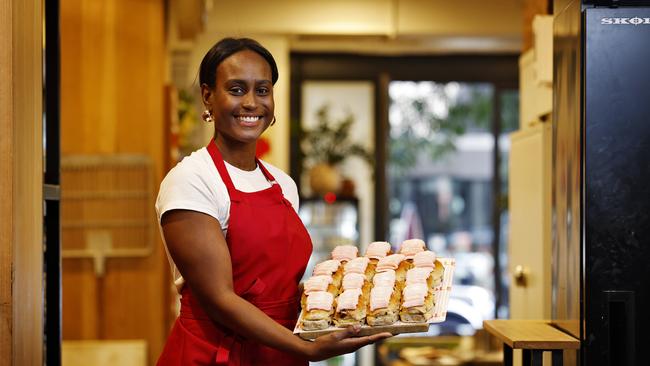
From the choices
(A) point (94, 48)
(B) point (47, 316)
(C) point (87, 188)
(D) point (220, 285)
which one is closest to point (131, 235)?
(C) point (87, 188)

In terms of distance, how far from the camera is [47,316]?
9.50 ft

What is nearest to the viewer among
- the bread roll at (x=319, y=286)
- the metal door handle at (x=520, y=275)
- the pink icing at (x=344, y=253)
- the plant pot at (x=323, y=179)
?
the bread roll at (x=319, y=286)

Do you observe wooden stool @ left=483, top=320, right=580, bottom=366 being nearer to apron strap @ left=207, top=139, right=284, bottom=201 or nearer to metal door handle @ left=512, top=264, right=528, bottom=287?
apron strap @ left=207, top=139, right=284, bottom=201

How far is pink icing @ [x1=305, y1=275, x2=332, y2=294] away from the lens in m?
2.15

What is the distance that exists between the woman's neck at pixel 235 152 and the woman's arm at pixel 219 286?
8.1 inches

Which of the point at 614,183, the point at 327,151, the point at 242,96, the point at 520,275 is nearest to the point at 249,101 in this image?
the point at 242,96

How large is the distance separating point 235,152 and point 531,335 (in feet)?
3.51

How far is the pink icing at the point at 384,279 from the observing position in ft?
7.06

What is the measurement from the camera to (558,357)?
2.68 metres

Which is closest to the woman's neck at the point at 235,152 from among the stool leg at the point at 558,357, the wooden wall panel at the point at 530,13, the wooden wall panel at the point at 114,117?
the stool leg at the point at 558,357

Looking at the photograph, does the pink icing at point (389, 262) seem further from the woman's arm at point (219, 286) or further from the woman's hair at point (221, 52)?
the woman's hair at point (221, 52)

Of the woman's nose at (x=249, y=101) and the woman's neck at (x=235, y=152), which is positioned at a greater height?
the woman's nose at (x=249, y=101)

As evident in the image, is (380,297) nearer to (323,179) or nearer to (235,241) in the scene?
(235,241)

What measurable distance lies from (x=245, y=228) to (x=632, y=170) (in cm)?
109
